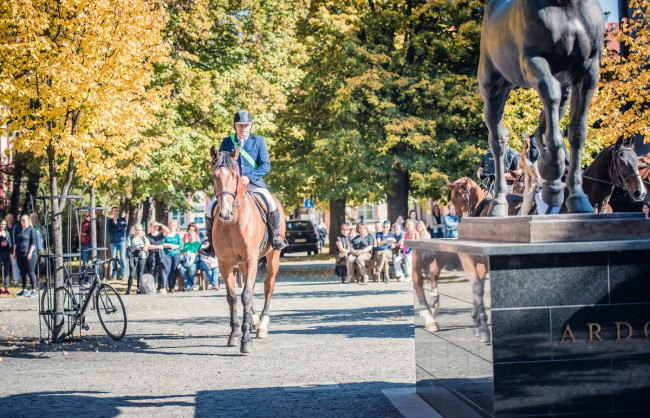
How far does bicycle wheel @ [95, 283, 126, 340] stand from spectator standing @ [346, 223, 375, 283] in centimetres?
1346

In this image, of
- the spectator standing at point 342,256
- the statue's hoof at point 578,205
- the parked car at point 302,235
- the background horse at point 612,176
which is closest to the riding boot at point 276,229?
the background horse at point 612,176

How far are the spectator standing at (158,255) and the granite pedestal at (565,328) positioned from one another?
64.5 feet

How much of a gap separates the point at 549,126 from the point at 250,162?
6.84 meters

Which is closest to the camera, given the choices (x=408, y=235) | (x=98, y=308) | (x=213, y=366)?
(x=213, y=366)

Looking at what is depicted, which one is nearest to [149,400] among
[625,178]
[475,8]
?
[625,178]

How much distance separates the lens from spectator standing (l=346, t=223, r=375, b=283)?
26.2 m

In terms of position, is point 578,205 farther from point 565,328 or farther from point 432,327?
point 432,327

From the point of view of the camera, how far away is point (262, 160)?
40.3ft

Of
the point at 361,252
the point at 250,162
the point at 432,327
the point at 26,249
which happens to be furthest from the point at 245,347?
the point at 361,252

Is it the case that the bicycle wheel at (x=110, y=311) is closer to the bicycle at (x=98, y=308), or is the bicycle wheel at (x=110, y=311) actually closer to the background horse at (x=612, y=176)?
the bicycle at (x=98, y=308)

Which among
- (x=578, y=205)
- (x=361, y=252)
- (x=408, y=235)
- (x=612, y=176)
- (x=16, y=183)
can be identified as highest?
(x=16, y=183)

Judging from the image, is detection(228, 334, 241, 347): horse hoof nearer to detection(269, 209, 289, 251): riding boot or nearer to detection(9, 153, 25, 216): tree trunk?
detection(269, 209, 289, 251): riding boot

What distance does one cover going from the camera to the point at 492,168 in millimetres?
10391

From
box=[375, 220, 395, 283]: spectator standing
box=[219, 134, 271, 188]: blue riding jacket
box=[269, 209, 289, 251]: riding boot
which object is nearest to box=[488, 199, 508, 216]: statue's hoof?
box=[219, 134, 271, 188]: blue riding jacket
